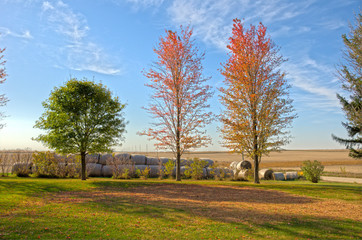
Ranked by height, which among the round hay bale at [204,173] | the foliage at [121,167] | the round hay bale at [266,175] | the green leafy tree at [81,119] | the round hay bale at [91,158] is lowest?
the round hay bale at [266,175]

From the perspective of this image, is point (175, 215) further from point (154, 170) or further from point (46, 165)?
point (46, 165)

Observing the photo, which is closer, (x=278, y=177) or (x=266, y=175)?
(x=278, y=177)

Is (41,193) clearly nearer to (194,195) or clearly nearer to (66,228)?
(66,228)

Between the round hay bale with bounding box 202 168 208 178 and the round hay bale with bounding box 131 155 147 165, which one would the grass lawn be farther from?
the round hay bale with bounding box 202 168 208 178

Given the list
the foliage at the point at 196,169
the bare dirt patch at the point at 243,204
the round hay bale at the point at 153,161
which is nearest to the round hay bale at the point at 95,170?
the round hay bale at the point at 153,161

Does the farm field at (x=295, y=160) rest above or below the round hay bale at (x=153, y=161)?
below

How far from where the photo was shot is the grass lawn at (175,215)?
7.73 metres

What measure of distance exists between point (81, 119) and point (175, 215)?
12.9m

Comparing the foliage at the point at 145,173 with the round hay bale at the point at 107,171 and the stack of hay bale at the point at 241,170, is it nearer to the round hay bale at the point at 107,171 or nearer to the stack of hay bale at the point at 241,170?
the round hay bale at the point at 107,171

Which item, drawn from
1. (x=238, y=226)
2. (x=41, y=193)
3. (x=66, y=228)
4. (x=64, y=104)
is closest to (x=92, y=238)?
(x=66, y=228)

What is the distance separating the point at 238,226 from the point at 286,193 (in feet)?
29.8

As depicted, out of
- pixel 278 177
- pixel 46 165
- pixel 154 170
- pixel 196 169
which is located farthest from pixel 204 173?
pixel 46 165

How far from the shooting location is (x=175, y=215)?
9.73 metres

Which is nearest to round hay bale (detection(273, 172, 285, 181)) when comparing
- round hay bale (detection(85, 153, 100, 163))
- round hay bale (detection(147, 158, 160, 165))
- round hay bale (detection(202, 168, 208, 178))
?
round hay bale (detection(202, 168, 208, 178))
